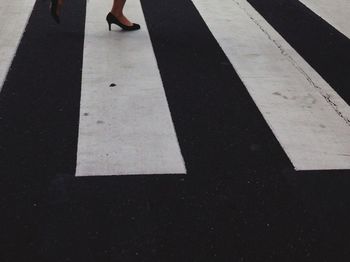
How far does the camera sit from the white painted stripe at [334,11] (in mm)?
5557

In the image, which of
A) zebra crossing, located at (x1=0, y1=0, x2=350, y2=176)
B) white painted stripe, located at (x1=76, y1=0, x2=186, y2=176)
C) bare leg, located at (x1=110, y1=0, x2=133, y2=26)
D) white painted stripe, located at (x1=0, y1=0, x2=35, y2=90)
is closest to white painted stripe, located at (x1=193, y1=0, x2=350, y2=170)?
zebra crossing, located at (x1=0, y1=0, x2=350, y2=176)

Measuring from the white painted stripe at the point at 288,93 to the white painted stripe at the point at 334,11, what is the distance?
735mm

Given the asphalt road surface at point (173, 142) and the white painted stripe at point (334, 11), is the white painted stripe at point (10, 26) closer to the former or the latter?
the asphalt road surface at point (173, 142)

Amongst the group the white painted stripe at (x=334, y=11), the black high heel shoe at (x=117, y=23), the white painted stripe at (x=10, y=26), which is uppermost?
the white painted stripe at (x=334, y=11)

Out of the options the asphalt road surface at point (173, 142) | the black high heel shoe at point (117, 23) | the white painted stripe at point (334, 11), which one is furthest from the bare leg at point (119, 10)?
the white painted stripe at point (334, 11)

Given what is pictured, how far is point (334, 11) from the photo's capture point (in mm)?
6059

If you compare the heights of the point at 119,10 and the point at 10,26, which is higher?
the point at 119,10

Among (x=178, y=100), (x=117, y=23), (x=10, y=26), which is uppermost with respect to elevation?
(x=178, y=100)

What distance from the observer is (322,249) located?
97.7 inches

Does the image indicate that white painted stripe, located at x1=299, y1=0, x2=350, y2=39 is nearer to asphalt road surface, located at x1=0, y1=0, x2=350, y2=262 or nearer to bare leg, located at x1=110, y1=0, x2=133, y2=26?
asphalt road surface, located at x1=0, y1=0, x2=350, y2=262

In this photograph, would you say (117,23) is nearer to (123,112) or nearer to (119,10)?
(119,10)

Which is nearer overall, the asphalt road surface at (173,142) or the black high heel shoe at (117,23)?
the asphalt road surface at (173,142)

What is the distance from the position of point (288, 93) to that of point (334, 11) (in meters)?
2.52

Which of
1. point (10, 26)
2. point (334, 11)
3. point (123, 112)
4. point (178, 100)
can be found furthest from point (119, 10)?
point (334, 11)
